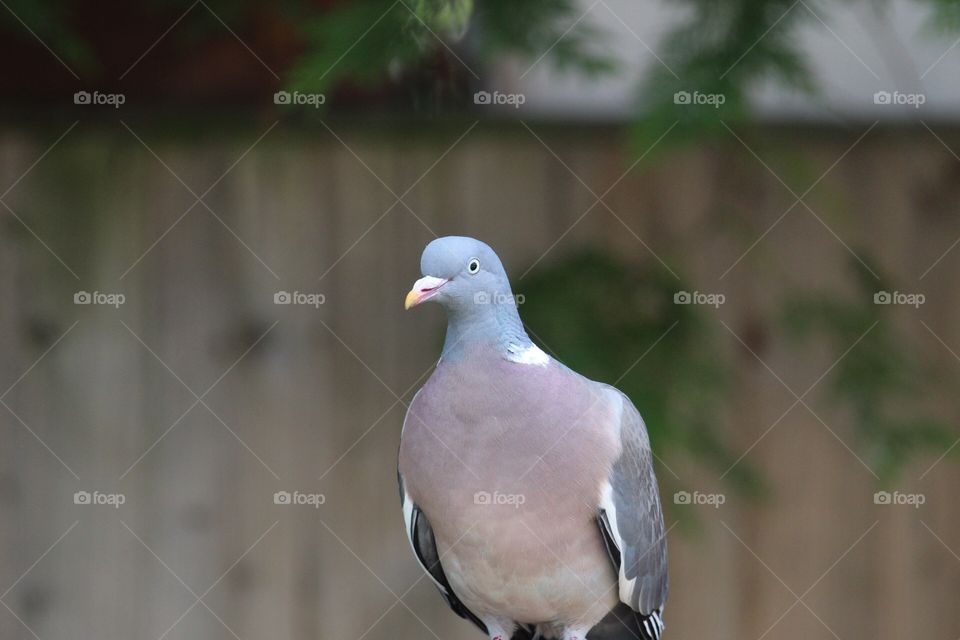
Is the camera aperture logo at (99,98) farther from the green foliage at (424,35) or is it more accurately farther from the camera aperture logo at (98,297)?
the green foliage at (424,35)

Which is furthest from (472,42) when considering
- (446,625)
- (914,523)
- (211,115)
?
(914,523)

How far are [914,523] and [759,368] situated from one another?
0.69m

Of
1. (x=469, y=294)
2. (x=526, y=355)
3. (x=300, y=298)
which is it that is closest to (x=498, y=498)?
(x=526, y=355)

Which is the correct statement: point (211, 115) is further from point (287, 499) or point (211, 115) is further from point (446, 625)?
point (446, 625)

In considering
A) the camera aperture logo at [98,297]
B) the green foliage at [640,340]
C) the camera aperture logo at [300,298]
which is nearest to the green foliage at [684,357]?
the green foliage at [640,340]

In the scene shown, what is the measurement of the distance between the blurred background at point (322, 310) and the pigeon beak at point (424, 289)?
4.98ft

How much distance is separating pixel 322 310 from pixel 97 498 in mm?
842

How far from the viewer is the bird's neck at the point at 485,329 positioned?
170 centimetres

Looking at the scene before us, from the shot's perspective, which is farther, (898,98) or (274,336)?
(274,336)

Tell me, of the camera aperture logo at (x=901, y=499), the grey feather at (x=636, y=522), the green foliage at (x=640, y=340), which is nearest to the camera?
the grey feather at (x=636, y=522)

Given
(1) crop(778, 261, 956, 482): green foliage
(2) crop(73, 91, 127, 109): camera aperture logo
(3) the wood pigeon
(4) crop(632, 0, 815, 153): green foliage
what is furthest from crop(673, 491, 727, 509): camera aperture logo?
(2) crop(73, 91, 127, 109): camera aperture logo

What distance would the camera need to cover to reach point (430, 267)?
1619mm

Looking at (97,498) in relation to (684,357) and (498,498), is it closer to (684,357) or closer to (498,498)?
(684,357)

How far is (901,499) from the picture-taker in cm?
342
